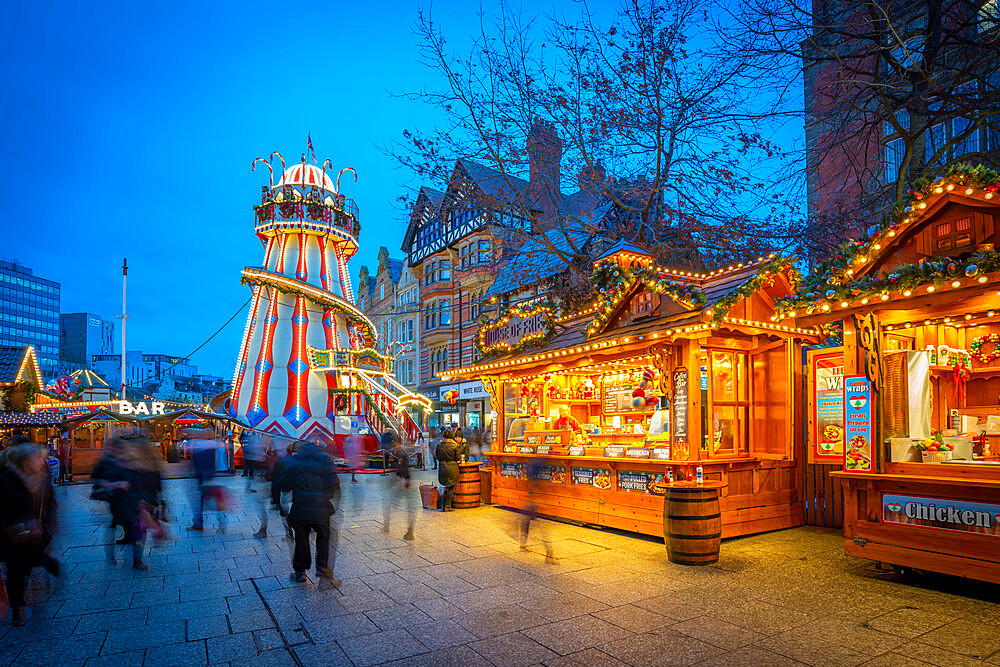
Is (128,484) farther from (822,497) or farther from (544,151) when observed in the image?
(544,151)

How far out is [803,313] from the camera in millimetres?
8141

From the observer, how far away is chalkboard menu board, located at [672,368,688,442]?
9586 millimetres

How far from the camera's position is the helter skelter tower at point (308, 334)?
25.3 m

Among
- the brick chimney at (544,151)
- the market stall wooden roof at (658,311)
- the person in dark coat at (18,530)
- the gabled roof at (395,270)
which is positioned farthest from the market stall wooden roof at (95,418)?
the gabled roof at (395,270)

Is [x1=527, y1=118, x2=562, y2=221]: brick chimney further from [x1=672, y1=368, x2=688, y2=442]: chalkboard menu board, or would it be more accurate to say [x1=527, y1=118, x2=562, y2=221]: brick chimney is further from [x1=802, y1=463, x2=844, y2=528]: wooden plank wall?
[x1=802, y1=463, x2=844, y2=528]: wooden plank wall

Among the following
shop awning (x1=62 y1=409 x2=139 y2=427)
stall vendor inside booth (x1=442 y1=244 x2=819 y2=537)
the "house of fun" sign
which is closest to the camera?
stall vendor inside booth (x1=442 y1=244 x2=819 y2=537)

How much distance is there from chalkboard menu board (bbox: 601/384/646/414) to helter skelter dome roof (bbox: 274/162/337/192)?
1846 cm

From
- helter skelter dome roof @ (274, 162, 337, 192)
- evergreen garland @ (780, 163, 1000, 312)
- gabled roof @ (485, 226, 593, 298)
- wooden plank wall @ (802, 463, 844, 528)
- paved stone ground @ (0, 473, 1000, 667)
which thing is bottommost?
paved stone ground @ (0, 473, 1000, 667)

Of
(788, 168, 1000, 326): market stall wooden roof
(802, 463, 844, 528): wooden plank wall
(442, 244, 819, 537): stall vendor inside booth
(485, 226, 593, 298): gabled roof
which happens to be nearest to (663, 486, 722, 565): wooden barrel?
(442, 244, 819, 537): stall vendor inside booth

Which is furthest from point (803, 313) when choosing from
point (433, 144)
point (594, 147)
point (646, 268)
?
point (433, 144)

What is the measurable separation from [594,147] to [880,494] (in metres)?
10.4

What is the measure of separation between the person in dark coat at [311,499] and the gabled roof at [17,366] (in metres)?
23.3

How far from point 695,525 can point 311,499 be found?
15.0ft

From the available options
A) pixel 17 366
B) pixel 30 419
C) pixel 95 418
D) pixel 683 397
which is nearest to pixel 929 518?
pixel 683 397
